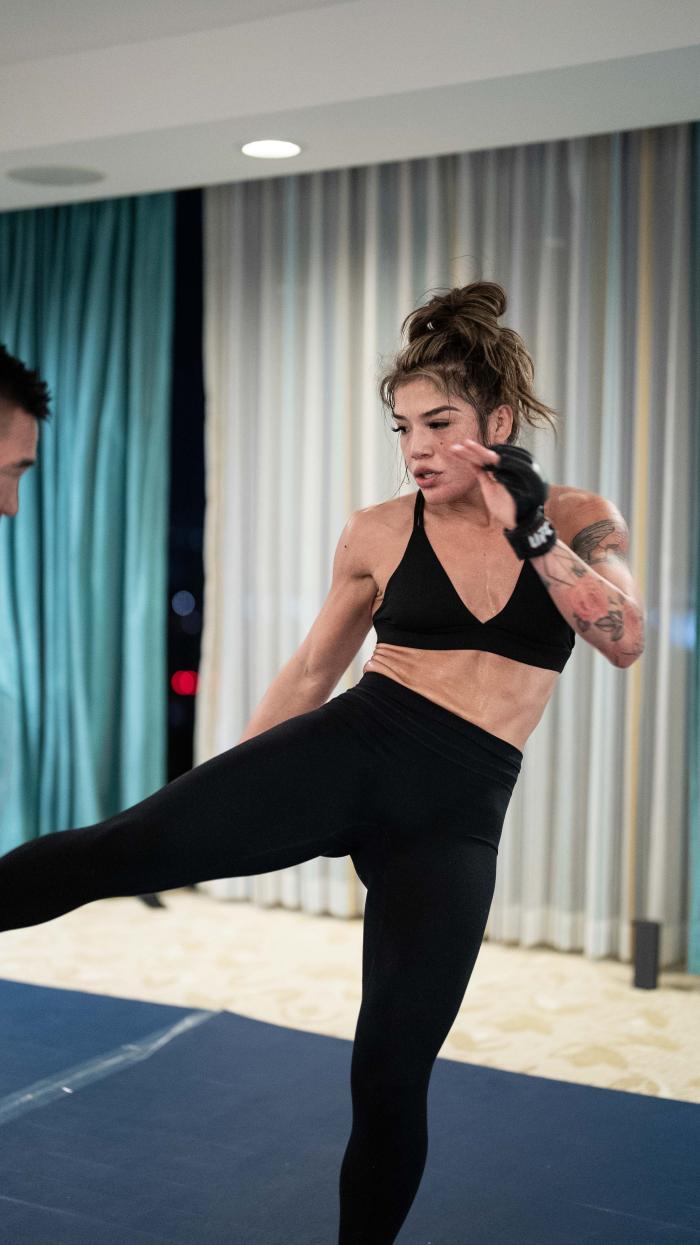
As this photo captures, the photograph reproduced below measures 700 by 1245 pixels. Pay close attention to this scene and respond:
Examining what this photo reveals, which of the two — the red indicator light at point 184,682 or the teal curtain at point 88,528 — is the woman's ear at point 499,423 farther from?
the red indicator light at point 184,682

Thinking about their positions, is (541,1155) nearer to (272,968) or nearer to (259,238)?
(272,968)

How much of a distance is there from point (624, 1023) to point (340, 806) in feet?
5.74

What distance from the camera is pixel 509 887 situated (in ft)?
12.7

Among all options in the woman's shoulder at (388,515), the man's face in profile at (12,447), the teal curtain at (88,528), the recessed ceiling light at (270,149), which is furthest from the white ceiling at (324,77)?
the man's face in profile at (12,447)

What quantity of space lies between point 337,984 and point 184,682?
161cm

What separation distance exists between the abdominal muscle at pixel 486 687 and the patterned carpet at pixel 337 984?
1291 mm

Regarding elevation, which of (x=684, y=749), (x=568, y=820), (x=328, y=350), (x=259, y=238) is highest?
(x=259, y=238)

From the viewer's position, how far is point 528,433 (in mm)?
3213

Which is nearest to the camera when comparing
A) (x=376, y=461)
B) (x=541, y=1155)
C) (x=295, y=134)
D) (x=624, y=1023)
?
(x=541, y=1155)

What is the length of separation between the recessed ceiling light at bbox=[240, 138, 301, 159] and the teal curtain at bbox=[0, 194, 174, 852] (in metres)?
0.77

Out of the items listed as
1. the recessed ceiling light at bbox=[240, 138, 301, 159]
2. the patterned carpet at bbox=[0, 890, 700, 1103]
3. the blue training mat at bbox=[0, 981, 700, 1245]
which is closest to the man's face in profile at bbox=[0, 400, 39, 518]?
the blue training mat at bbox=[0, 981, 700, 1245]

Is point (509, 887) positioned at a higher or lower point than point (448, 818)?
lower

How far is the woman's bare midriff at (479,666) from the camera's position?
Answer: 5.90 feet

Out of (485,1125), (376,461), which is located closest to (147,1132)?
(485,1125)
